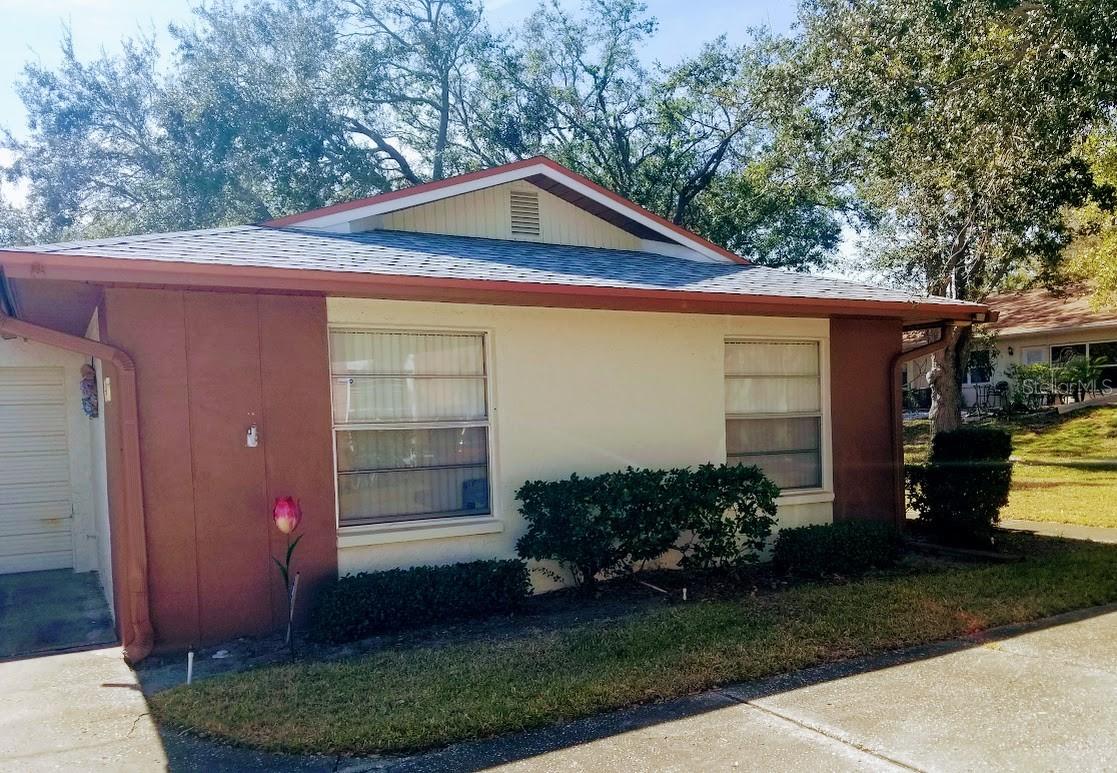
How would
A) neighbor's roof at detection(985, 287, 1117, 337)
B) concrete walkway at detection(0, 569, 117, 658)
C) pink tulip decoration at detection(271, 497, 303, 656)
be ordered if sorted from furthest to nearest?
neighbor's roof at detection(985, 287, 1117, 337) → concrete walkway at detection(0, 569, 117, 658) → pink tulip decoration at detection(271, 497, 303, 656)

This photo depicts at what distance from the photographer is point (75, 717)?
470cm

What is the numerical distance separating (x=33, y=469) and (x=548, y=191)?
653 cm

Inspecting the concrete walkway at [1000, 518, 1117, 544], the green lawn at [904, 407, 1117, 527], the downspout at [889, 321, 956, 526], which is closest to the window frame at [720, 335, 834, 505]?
the downspout at [889, 321, 956, 526]

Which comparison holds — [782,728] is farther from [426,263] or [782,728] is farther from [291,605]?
[426,263]

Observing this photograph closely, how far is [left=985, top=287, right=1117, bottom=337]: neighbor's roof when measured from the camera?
24906 millimetres

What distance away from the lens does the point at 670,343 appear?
796 cm

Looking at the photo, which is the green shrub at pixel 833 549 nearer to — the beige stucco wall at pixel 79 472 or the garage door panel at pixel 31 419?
the beige stucco wall at pixel 79 472

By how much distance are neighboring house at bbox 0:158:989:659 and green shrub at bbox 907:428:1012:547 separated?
52cm

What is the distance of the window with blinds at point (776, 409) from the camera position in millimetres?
8469

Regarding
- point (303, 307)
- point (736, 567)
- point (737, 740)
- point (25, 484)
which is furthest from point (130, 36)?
point (737, 740)

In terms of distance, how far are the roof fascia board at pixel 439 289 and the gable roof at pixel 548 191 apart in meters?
2.12

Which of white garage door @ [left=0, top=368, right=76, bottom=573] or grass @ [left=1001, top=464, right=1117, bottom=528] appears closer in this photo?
white garage door @ [left=0, top=368, right=76, bottom=573]

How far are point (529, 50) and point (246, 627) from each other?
1964 cm

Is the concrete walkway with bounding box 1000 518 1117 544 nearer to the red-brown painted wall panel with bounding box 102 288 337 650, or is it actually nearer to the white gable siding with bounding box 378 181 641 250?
the white gable siding with bounding box 378 181 641 250
